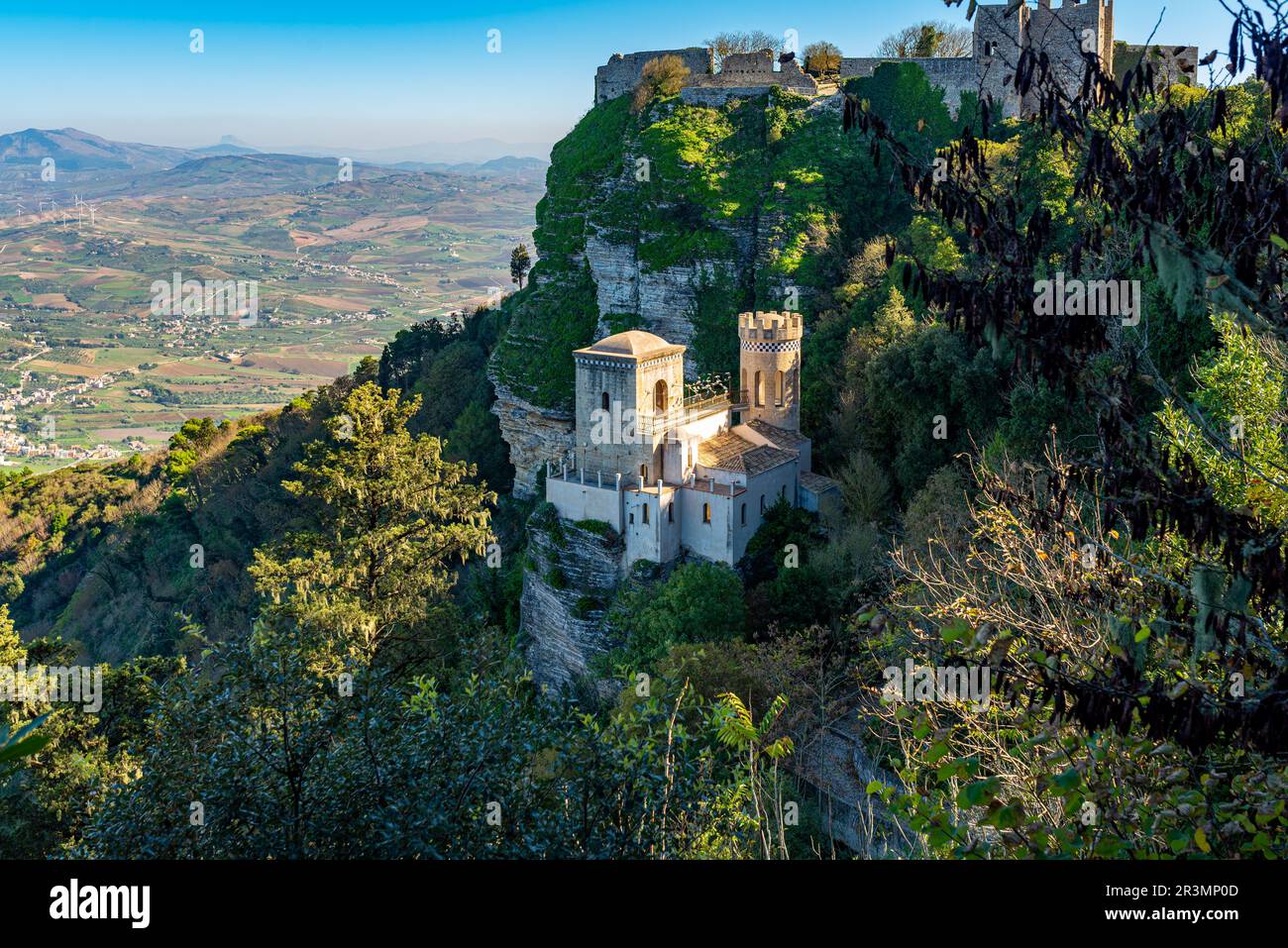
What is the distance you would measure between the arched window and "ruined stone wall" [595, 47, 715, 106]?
61.2 ft

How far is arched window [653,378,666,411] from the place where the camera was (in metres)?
25.4

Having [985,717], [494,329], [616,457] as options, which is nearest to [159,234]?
[494,329]

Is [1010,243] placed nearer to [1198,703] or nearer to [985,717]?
[1198,703]

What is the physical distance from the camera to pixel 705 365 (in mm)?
34719

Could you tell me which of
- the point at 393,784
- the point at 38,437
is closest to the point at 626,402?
the point at 393,784

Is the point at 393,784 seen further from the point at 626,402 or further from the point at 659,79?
the point at 659,79

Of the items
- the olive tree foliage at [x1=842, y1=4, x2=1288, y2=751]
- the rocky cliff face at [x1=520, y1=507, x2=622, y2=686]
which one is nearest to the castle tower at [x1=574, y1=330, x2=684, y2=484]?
the rocky cliff face at [x1=520, y1=507, x2=622, y2=686]

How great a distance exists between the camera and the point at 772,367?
2744 cm

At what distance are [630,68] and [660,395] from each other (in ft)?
67.6

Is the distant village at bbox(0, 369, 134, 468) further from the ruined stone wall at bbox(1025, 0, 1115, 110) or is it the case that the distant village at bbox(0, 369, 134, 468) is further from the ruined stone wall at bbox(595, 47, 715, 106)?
the ruined stone wall at bbox(1025, 0, 1115, 110)

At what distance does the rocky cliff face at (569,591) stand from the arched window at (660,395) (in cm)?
310

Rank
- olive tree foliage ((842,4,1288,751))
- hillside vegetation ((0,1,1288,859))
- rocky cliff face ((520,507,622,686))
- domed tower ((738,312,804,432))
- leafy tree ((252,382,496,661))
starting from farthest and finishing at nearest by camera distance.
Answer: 1. domed tower ((738,312,804,432))
2. rocky cliff face ((520,507,622,686))
3. leafy tree ((252,382,496,661))
4. hillside vegetation ((0,1,1288,859))
5. olive tree foliage ((842,4,1288,751))

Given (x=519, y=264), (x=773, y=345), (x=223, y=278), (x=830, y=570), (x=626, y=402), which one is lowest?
(x=830, y=570)
